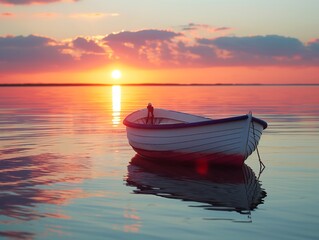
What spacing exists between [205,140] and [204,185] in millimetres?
3039

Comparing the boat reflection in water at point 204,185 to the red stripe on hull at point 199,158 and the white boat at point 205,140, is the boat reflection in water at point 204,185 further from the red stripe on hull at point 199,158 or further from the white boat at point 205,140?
the white boat at point 205,140

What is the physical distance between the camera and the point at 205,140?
19.2 metres

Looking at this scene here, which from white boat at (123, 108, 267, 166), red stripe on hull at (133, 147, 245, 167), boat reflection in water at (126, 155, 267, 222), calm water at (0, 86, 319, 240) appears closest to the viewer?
calm water at (0, 86, 319, 240)

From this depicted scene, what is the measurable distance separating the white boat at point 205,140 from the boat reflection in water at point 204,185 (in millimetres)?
442

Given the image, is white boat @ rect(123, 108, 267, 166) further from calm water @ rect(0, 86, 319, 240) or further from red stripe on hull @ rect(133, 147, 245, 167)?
calm water @ rect(0, 86, 319, 240)

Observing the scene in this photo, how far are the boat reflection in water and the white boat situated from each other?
44 centimetres

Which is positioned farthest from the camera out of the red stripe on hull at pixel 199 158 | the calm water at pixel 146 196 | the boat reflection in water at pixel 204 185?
the red stripe on hull at pixel 199 158

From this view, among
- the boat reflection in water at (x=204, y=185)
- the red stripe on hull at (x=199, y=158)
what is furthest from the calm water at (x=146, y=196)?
the red stripe on hull at (x=199, y=158)

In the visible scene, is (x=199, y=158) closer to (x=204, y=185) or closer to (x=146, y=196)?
(x=204, y=185)

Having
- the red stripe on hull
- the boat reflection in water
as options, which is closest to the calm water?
the boat reflection in water

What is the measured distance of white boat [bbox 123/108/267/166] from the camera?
18.6m

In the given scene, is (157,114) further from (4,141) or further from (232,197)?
(232,197)

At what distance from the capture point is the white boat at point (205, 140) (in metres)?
18.6

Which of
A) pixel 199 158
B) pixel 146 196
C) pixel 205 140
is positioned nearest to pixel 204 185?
pixel 146 196
